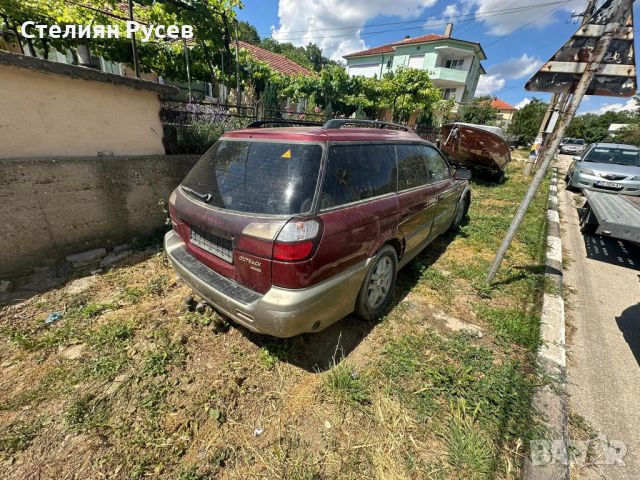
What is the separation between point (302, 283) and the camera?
1.86 meters

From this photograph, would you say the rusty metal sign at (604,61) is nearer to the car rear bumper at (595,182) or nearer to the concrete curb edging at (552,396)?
the concrete curb edging at (552,396)

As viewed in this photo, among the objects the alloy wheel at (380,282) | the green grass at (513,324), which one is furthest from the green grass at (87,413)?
the green grass at (513,324)

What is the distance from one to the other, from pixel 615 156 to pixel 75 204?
13.8 metres

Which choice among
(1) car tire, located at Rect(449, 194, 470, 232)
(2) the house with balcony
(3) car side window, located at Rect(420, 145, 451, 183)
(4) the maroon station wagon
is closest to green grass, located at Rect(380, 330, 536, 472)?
(4) the maroon station wagon

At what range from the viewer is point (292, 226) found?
1.79m

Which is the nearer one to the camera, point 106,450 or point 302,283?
point 106,450

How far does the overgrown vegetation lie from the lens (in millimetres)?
1686

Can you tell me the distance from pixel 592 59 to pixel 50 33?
349 inches

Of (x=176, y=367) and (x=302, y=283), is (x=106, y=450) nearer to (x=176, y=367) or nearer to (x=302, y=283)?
(x=176, y=367)

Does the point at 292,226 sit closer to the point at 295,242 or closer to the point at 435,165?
the point at 295,242

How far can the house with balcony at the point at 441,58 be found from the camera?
26750mm

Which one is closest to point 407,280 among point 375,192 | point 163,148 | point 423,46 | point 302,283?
point 375,192

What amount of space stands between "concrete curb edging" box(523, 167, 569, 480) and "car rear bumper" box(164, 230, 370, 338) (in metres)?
1.51

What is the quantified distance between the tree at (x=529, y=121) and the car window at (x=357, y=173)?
28783 mm
